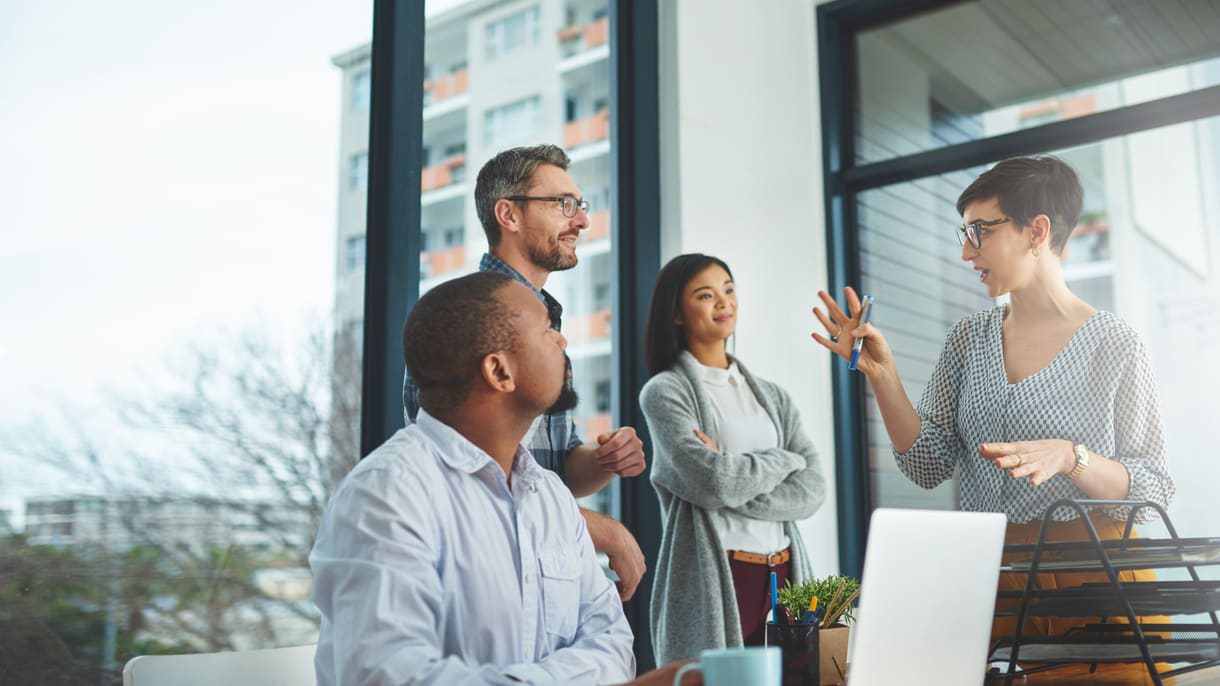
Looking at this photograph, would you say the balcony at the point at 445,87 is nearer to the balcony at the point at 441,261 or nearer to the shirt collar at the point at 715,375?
the balcony at the point at 441,261


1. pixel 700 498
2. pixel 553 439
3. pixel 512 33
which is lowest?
pixel 700 498

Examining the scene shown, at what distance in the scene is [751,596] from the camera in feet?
9.27

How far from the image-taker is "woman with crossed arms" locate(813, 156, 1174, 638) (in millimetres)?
1820

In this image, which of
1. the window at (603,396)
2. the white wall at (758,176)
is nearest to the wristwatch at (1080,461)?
the window at (603,396)

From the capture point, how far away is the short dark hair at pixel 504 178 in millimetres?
2561

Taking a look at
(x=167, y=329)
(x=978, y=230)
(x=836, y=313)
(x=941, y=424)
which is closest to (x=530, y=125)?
(x=167, y=329)

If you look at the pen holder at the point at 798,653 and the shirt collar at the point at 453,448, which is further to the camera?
the shirt collar at the point at 453,448

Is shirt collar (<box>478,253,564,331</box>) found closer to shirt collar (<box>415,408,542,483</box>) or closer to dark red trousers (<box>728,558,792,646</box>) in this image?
dark red trousers (<box>728,558,792,646</box>)

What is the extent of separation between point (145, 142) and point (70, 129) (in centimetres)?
16

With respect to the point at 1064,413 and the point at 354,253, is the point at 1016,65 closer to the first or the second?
the point at 1064,413

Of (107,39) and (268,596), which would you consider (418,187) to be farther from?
(268,596)

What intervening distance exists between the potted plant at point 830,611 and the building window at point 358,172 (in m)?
1.75

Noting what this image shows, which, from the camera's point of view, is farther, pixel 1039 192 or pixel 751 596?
pixel 751 596

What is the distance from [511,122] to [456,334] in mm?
1918
